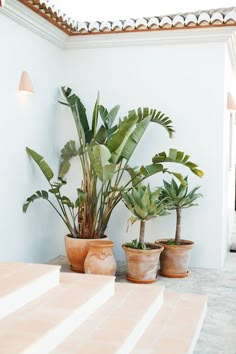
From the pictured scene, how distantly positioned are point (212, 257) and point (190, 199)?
891 mm

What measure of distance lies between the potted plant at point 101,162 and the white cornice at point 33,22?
644 mm

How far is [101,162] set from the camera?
5125 mm

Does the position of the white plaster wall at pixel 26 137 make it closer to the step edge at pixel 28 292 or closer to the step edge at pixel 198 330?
the step edge at pixel 28 292

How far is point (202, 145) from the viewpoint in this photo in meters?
5.92

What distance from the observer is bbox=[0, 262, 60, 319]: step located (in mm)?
3164

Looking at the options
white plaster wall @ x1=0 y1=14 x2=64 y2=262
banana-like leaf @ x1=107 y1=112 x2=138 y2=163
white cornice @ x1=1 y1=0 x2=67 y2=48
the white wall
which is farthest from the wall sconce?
banana-like leaf @ x1=107 y1=112 x2=138 y2=163

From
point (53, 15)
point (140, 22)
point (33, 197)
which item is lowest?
point (33, 197)

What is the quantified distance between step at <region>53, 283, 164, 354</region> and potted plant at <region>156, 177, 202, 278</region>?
1.27 metres

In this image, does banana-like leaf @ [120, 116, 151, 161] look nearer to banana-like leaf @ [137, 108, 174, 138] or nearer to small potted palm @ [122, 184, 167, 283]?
banana-like leaf @ [137, 108, 174, 138]

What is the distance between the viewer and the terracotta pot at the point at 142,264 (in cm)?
519

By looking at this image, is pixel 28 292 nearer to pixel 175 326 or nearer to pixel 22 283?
pixel 22 283

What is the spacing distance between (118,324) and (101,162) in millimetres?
2166

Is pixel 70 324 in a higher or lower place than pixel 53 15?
lower

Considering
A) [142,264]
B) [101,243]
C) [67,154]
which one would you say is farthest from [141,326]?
[67,154]
